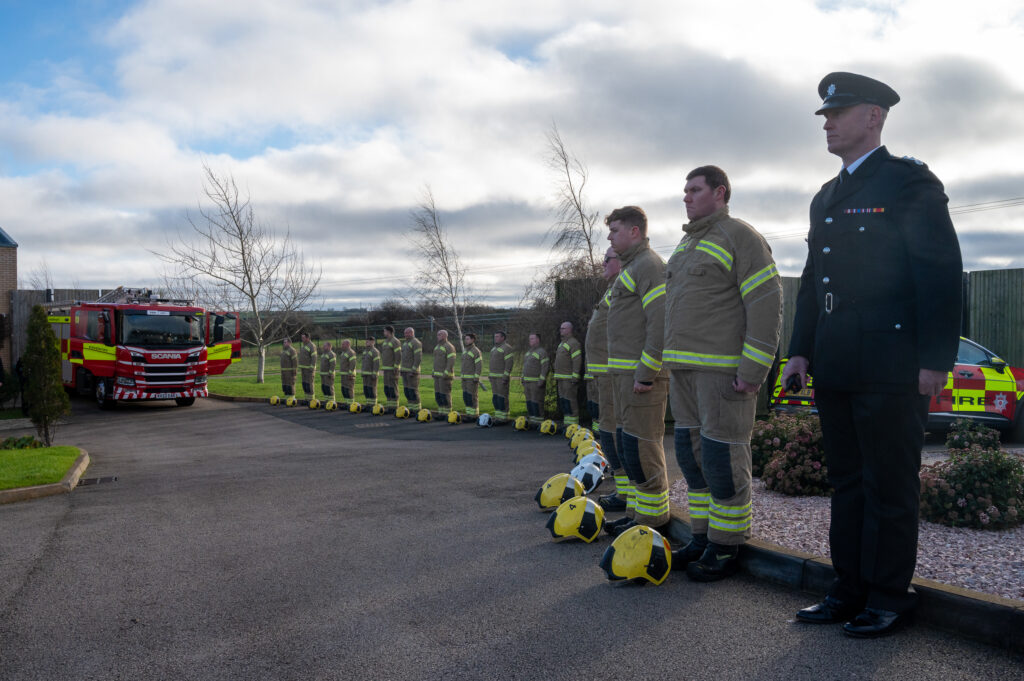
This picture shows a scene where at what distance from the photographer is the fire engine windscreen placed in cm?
2234

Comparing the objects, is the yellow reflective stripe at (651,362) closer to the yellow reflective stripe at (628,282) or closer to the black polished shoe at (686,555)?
the yellow reflective stripe at (628,282)

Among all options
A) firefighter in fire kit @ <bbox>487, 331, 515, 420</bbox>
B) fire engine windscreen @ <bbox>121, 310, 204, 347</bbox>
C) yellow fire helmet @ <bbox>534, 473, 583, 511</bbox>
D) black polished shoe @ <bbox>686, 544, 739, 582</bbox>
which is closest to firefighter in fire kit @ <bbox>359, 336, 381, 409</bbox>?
fire engine windscreen @ <bbox>121, 310, 204, 347</bbox>

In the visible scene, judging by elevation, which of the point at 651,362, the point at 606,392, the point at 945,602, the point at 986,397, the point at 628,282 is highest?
the point at 628,282

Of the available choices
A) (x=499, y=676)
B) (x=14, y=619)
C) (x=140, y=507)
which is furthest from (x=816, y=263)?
(x=140, y=507)

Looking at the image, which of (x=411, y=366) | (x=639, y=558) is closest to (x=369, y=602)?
(x=639, y=558)

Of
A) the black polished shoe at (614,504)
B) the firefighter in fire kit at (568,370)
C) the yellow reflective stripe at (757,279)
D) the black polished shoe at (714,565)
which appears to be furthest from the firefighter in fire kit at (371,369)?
the yellow reflective stripe at (757,279)

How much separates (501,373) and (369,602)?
13056 millimetres

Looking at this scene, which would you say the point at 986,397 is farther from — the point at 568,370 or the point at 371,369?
the point at 371,369

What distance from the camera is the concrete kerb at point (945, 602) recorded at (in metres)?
3.75

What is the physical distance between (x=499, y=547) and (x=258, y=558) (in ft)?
5.80

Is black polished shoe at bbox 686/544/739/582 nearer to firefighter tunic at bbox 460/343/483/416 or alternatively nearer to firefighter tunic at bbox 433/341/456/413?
firefighter tunic at bbox 460/343/483/416

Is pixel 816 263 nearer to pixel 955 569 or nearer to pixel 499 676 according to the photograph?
pixel 955 569

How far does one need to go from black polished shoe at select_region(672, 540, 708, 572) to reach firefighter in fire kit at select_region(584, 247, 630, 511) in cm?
145

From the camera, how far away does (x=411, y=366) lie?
2156cm
